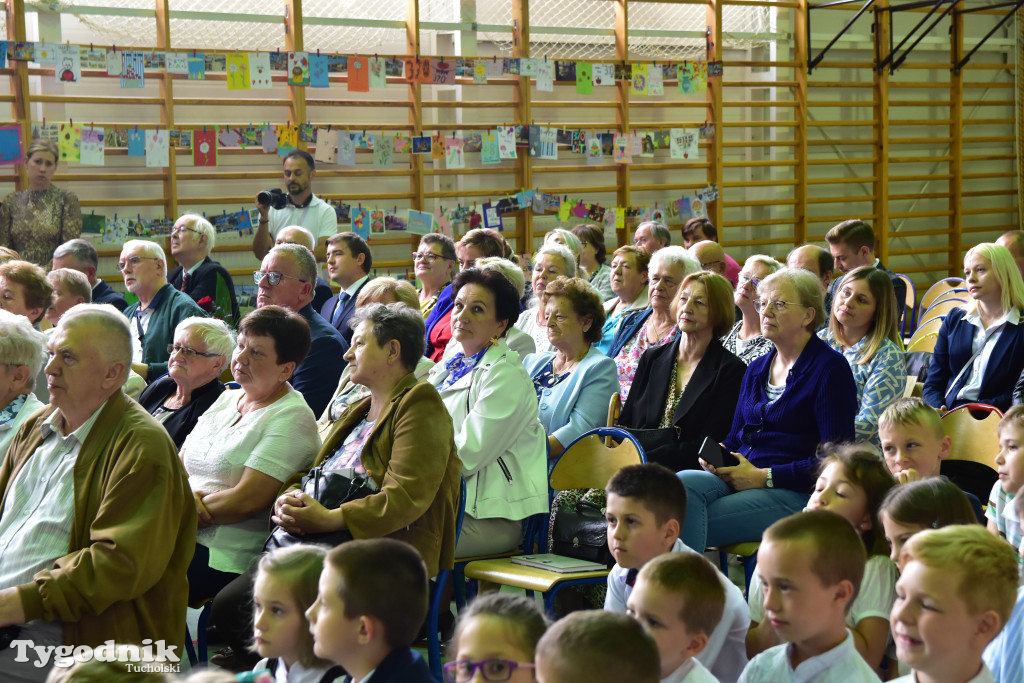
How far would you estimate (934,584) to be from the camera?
1714mm

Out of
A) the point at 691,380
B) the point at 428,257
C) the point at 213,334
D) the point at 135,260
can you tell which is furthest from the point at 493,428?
the point at 135,260

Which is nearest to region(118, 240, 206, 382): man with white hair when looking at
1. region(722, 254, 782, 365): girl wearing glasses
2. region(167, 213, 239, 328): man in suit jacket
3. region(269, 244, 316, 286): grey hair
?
region(167, 213, 239, 328): man in suit jacket

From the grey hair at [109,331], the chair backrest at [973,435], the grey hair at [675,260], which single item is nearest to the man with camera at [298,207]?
the grey hair at [675,260]

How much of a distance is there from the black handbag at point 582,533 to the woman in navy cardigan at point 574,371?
55 centimetres

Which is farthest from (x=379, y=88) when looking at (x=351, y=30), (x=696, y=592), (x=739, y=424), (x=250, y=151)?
(x=696, y=592)

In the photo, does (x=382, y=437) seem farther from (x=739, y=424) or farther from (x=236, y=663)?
(x=739, y=424)

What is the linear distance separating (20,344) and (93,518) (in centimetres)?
71

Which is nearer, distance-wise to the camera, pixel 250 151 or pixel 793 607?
pixel 793 607

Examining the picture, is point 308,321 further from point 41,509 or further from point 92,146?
point 92,146

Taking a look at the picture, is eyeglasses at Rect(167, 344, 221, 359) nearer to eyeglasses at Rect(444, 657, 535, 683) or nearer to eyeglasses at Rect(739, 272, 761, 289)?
eyeglasses at Rect(444, 657, 535, 683)

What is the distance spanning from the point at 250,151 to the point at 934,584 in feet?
21.8

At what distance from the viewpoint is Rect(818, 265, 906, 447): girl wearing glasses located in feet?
11.9

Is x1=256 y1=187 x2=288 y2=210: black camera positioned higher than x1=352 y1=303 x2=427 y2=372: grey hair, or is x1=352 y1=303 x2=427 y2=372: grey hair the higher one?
x1=256 y1=187 x2=288 y2=210: black camera

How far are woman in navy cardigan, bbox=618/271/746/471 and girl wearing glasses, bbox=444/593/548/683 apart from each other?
1811mm
